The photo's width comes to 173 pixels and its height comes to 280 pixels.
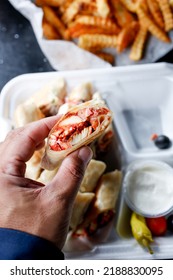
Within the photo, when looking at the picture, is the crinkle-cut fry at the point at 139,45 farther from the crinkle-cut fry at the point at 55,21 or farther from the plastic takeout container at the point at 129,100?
the crinkle-cut fry at the point at 55,21

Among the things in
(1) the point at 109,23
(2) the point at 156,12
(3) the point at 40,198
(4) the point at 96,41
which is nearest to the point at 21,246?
(3) the point at 40,198

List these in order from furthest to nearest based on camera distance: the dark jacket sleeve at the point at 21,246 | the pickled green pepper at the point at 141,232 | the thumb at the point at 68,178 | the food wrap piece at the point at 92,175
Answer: the food wrap piece at the point at 92,175, the pickled green pepper at the point at 141,232, the thumb at the point at 68,178, the dark jacket sleeve at the point at 21,246

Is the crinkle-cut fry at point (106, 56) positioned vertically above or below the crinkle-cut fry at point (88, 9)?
below

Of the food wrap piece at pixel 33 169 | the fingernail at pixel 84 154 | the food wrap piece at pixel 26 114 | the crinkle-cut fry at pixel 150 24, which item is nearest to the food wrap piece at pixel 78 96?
the food wrap piece at pixel 26 114

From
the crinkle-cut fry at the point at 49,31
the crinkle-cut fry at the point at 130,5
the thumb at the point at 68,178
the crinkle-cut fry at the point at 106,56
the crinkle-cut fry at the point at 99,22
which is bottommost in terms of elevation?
the crinkle-cut fry at the point at 106,56

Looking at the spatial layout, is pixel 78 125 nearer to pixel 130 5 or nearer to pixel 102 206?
pixel 102 206
